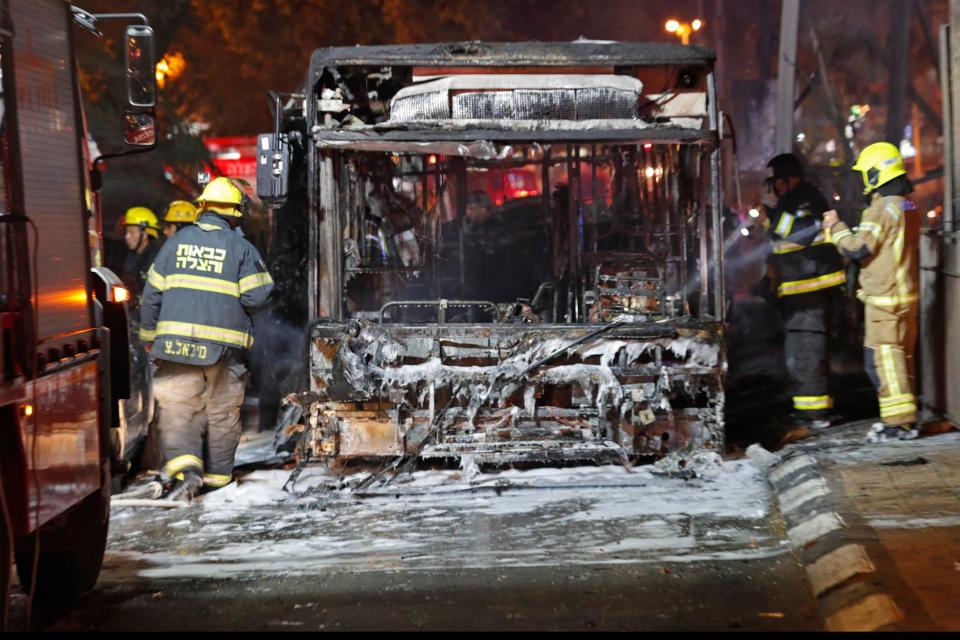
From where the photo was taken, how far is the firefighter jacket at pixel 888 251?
251 inches

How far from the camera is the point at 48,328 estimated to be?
3311 millimetres

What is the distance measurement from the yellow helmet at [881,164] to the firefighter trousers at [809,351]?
115 cm

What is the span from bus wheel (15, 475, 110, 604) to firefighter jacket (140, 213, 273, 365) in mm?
1888

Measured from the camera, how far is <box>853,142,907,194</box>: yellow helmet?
6457 millimetres

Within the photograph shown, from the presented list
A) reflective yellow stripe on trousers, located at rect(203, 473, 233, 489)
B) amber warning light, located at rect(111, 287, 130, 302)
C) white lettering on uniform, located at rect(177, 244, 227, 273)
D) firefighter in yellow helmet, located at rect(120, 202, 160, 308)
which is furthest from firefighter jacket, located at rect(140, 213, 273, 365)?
firefighter in yellow helmet, located at rect(120, 202, 160, 308)

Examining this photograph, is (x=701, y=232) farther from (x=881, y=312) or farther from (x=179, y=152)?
(x=179, y=152)

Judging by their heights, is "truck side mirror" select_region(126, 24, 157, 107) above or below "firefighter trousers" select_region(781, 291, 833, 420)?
above

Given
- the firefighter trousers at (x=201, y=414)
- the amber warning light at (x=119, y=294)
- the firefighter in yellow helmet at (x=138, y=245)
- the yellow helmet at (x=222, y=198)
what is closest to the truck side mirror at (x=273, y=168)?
the yellow helmet at (x=222, y=198)

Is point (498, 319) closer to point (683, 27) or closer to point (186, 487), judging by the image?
point (186, 487)

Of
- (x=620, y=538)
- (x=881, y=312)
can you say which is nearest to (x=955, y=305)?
(x=881, y=312)

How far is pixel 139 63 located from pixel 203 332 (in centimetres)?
209

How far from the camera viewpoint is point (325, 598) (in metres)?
4.13

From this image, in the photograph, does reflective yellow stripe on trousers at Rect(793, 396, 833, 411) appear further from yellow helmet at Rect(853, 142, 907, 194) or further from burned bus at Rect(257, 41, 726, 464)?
yellow helmet at Rect(853, 142, 907, 194)

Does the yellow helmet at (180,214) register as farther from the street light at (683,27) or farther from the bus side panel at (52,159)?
the street light at (683,27)
